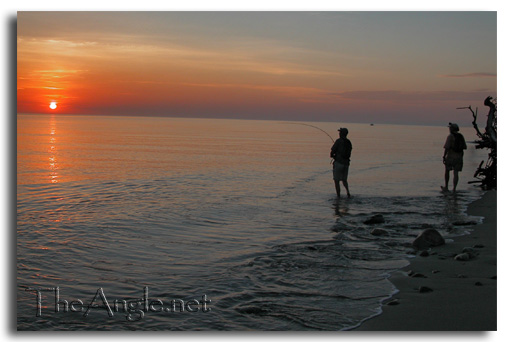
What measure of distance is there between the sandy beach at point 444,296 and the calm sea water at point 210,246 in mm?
224

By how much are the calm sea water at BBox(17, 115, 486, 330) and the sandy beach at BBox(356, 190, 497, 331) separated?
0.22 metres

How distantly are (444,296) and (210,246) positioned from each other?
4188 mm

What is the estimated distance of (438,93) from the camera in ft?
30.8

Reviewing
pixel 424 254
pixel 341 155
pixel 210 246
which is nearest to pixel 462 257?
pixel 424 254

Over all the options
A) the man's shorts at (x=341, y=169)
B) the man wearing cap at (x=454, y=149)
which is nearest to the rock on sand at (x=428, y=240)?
the man's shorts at (x=341, y=169)

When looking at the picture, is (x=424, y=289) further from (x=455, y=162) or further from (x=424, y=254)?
(x=455, y=162)

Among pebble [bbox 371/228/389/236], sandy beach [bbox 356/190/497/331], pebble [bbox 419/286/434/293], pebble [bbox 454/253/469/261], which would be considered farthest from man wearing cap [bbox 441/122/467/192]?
pebble [bbox 419/286/434/293]

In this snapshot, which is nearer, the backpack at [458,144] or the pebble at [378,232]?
the pebble at [378,232]

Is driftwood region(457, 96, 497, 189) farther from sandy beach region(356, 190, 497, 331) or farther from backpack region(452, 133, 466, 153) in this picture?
sandy beach region(356, 190, 497, 331)

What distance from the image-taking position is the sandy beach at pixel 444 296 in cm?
563

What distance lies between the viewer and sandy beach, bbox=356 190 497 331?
563cm

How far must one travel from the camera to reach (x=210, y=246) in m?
9.19

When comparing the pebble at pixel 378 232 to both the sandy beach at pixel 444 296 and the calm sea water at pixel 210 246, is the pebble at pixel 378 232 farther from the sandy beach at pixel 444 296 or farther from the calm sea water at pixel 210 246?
the sandy beach at pixel 444 296

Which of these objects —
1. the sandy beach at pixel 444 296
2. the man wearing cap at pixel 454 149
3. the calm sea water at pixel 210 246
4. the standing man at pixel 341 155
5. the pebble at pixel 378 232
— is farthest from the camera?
the man wearing cap at pixel 454 149
